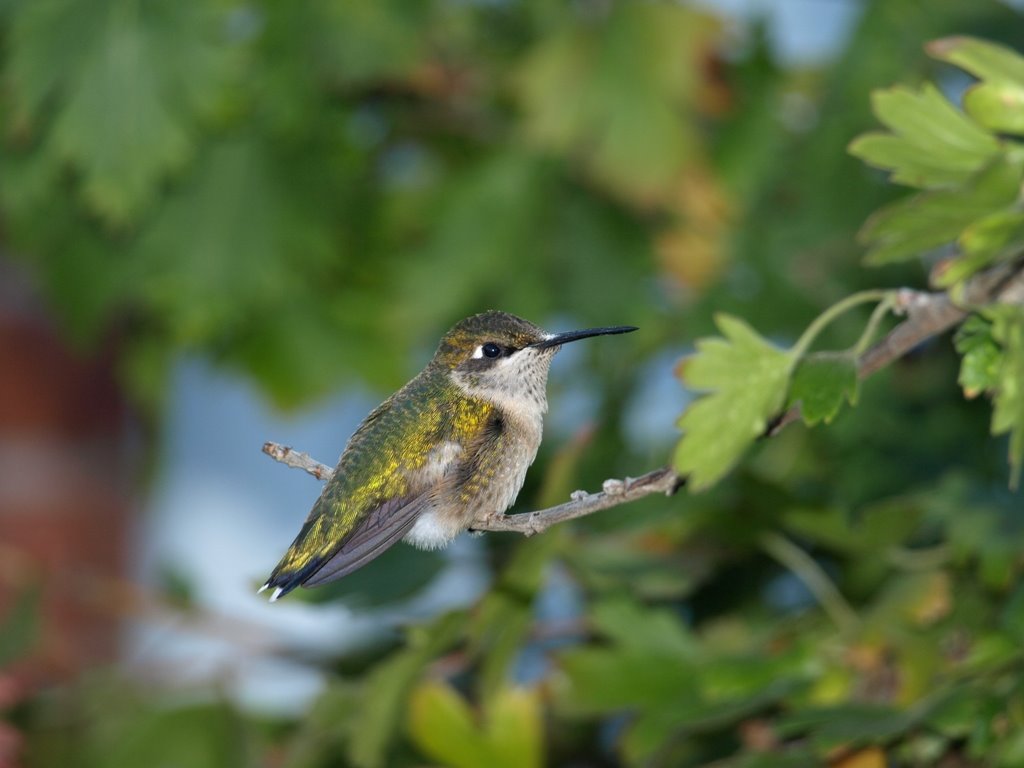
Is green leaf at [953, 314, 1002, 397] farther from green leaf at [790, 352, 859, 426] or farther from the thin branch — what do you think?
the thin branch

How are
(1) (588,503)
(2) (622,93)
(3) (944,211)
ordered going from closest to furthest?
(1) (588,503) < (3) (944,211) < (2) (622,93)

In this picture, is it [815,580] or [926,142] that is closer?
[926,142]

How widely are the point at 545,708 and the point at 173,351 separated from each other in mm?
965

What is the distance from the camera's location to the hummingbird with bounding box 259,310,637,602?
2.05 ft

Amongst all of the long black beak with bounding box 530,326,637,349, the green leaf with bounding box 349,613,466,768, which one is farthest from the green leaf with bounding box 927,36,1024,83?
the green leaf with bounding box 349,613,466,768

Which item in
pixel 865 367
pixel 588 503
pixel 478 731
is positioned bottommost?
pixel 588 503

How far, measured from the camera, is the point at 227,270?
1.68 m

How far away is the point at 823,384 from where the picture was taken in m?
0.69

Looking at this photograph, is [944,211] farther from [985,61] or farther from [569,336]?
[569,336]

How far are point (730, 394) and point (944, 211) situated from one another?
151mm

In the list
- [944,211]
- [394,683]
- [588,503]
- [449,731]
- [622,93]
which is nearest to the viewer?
[588,503]

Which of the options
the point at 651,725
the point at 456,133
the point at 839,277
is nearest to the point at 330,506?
the point at 651,725

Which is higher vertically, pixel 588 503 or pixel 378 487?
pixel 378 487

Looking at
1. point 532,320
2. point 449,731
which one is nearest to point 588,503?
point 449,731
